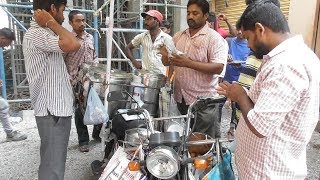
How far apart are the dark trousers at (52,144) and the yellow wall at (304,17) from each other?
4.54 metres

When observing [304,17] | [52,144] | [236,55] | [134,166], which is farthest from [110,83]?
[304,17]

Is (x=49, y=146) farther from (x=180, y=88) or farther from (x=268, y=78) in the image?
(x=268, y=78)

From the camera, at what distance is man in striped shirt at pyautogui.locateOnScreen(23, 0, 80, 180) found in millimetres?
2004

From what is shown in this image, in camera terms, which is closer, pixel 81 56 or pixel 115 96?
pixel 115 96

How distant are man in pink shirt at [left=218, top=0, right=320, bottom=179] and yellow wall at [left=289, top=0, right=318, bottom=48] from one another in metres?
4.22

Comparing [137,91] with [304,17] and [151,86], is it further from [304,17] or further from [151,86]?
[304,17]

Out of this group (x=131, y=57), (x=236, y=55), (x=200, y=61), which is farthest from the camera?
(x=236, y=55)

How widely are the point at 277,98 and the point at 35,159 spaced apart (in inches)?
133

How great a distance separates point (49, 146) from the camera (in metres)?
2.23

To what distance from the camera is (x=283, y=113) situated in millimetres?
1316

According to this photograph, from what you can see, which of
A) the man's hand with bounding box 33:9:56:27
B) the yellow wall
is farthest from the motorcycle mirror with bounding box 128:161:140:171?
the yellow wall

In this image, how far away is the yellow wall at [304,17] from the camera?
16.5 feet

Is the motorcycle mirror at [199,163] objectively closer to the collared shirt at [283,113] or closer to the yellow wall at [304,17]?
the collared shirt at [283,113]

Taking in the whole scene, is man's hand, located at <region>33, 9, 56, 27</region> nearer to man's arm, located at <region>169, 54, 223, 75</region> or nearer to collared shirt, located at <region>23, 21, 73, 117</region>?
collared shirt, located at <region>23, 21, 73, 117</region>
